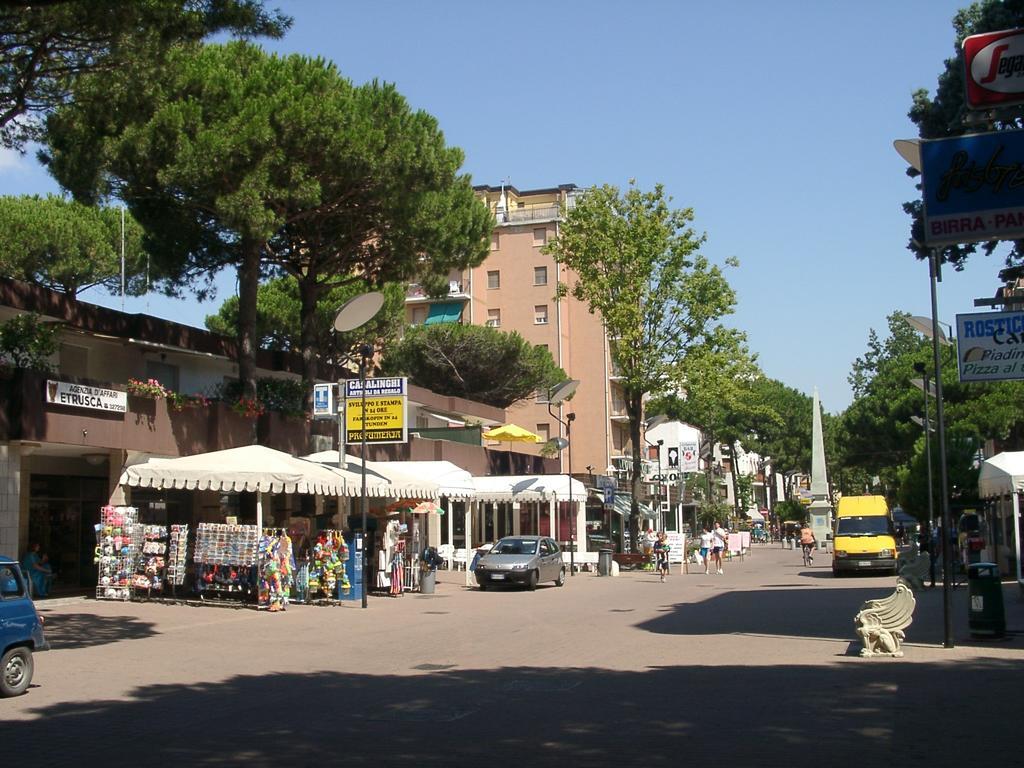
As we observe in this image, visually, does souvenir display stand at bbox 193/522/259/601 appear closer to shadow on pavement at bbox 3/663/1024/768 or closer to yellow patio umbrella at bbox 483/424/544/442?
shadow on pavement at bbox 3/663/1024/768

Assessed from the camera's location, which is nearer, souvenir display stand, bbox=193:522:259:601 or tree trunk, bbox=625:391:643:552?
souvenir display stand, bbox=193:522:259:601

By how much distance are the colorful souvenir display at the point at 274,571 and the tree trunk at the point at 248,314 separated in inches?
247

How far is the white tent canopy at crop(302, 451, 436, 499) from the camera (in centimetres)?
2565

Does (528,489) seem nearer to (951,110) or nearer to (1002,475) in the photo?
(1002,475)

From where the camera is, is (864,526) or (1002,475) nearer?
(1002,475)

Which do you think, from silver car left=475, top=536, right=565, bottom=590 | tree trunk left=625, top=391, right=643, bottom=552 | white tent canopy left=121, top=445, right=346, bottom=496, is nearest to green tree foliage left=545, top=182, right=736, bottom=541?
tree trunk left=625, top=391, right=643, bottom=552

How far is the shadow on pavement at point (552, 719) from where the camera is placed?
27.8ft

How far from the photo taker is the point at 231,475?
75.4 feet

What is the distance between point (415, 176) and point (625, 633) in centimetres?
1430

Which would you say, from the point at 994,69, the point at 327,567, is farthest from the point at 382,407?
the point at 994,69

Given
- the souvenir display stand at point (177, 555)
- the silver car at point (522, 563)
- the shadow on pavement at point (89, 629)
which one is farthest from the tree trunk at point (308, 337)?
the shadow on pavement at point (89, 629)

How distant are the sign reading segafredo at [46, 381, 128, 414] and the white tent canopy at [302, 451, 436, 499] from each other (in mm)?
4808

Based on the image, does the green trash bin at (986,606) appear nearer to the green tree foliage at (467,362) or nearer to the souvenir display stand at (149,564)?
the souvenir display stand at (149,564)

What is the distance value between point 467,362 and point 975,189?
49572 mm
